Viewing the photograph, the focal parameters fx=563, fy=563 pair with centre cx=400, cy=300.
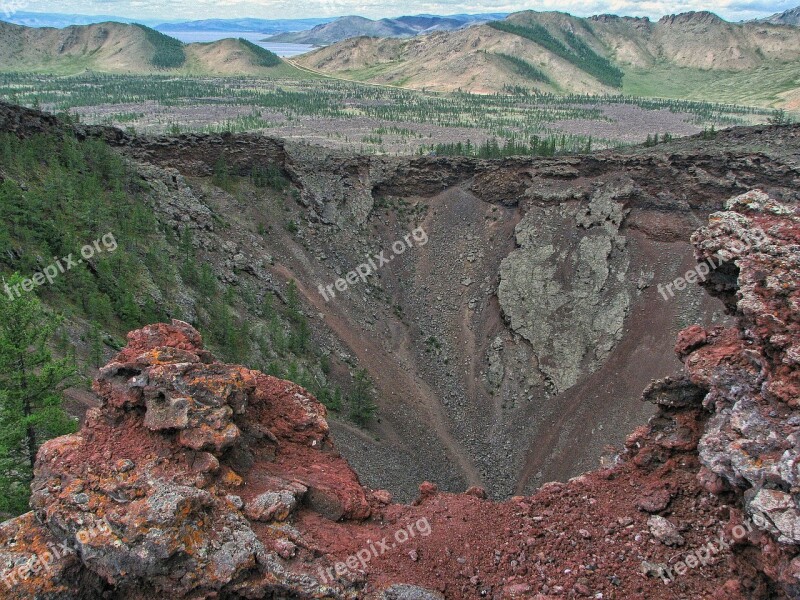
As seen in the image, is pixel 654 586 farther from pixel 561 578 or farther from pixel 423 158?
pixel 423 158

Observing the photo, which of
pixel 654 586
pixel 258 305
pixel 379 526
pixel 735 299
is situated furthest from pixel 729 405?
pixel 258 305

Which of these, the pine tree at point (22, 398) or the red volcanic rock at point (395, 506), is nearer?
the red volcanic rock at point (395, 506)

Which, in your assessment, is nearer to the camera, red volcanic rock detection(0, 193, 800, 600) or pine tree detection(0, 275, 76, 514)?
red volcanic rock detection(0, 193, 800, 600)

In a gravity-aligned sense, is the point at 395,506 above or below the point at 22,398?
below
